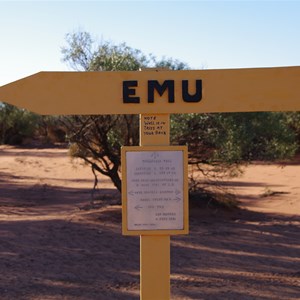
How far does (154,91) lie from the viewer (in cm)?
546

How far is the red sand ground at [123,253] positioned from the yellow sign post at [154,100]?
233 cm

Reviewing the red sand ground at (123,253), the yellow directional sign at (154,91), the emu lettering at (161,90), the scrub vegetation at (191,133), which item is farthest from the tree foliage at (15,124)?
the emu lettering at (161,90)

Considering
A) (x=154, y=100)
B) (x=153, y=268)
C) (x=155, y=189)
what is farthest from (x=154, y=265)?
(x=154, y=100)

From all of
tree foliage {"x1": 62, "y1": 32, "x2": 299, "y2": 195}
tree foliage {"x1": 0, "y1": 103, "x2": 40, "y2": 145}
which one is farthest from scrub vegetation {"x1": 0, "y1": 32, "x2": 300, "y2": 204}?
tree foliage {"x1": 0, "y1": 103, "x2": 40, "y2": 145}

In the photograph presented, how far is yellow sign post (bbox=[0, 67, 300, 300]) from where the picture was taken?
544 centimetres

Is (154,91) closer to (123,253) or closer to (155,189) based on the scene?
(155,189)

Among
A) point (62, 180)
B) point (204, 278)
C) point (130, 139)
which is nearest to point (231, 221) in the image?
point (130, 139)

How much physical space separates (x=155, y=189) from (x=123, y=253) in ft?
14.9

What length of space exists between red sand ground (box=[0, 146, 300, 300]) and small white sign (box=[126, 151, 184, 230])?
7.41 ft

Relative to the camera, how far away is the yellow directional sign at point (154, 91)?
17.9ft

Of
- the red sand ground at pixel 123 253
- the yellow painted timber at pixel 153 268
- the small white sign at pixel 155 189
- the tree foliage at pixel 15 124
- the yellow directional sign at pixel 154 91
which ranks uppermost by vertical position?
the tree foliage at pixel 15 124

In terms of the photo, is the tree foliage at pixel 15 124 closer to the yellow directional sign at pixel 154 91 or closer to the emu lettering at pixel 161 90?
the yellow directional sign at pixel 154 91

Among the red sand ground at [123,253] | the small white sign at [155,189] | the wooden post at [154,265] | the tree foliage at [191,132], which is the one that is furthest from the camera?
the tree foliage at [191,132]

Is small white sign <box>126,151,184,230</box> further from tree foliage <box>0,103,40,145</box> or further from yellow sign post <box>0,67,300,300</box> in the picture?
tree foliage <box>0,103,40,145</box>
